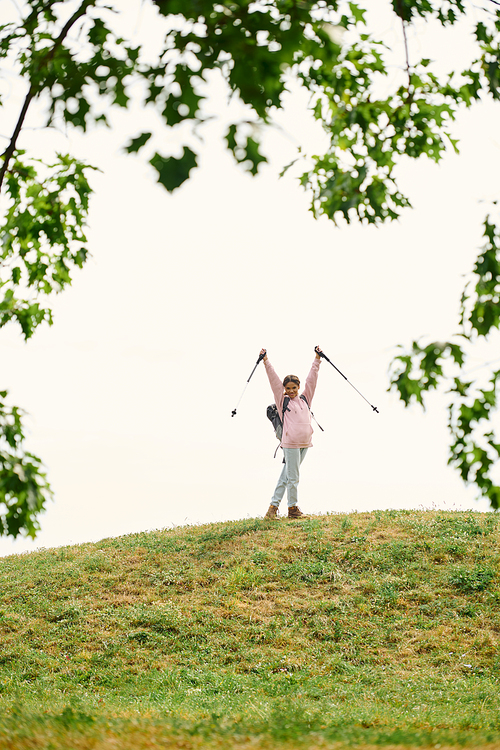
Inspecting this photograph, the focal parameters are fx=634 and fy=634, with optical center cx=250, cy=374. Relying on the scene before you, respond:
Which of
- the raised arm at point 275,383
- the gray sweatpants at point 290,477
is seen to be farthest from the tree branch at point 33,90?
the gray sweatpants at point 290,477

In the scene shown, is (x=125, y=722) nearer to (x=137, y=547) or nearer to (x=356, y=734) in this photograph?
(x=356, y=734)

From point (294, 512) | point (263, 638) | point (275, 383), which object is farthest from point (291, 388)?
point (263, 638)

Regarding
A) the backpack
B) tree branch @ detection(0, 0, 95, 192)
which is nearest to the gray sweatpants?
the backpack

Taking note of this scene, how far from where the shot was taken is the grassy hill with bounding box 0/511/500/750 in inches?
241

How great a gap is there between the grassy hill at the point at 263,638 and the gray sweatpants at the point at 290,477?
0.62 metres

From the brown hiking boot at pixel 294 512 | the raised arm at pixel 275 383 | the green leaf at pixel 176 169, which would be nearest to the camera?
the green leaf at pixel 176 169

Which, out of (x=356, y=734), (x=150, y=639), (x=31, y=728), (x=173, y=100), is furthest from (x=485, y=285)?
(x=150, y=639)

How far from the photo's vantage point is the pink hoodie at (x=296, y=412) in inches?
547

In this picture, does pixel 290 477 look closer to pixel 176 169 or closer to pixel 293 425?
pixel 293 425

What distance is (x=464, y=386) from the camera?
558cm

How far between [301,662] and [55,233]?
6475 mm

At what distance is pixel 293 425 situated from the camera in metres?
13.9

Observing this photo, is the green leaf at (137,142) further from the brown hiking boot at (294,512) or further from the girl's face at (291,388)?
the brown hiking boot at (294,512)

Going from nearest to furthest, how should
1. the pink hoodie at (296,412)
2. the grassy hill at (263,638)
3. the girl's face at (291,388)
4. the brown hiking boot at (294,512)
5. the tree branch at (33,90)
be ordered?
the tree branch at (33,90) < the grassy hill at (263,638) < the pink hoodie at (296,412) < the girl's face at (291,388) < the brown hiking boot at (294,512)
